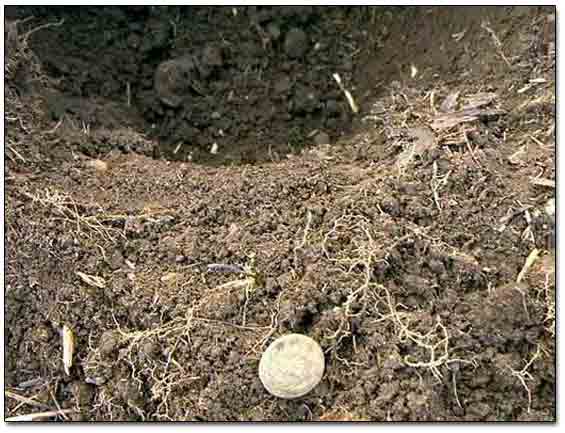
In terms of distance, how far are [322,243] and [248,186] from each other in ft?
1.10

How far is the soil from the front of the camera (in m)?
1.60

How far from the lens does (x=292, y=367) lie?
1.56 meters

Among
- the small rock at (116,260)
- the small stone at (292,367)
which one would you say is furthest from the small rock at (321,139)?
the small stone at (292,367)

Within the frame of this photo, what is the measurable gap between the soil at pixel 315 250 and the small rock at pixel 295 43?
416 millimetres

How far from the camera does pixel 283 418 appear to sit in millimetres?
1600

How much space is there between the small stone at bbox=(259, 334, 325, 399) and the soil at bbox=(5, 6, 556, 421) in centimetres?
4

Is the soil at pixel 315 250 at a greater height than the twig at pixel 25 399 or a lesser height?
greater

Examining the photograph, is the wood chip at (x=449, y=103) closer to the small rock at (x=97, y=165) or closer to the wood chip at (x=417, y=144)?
the wood chip at (x=417, y=144)

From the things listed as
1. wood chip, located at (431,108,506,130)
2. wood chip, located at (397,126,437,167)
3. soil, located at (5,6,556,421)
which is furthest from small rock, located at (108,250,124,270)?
wood chip, located at (431,108,506,130)

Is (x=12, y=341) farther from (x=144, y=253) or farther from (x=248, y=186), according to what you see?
(x=248, y=186)

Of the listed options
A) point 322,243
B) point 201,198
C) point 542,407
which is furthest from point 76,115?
point 542,407

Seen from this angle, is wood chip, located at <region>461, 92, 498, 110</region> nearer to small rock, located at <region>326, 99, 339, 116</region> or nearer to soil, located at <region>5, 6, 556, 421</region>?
soil, located at <region>5, 6, 556, 421</region>

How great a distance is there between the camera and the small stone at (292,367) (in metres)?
1.56

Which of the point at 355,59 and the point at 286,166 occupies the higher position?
the point at 355,59
